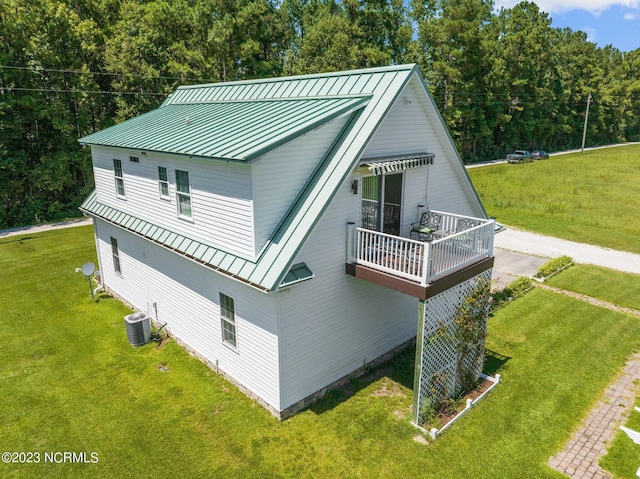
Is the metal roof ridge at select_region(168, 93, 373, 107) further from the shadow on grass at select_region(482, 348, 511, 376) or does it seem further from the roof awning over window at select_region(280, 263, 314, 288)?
the shadow on grass at select_region(482, 348, 511, 376)

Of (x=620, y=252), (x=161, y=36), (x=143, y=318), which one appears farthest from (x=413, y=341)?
(x=161, y=36)

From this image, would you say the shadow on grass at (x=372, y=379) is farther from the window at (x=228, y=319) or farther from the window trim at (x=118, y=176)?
the window trim at (x=118, y=176)

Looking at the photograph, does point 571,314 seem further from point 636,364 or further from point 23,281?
point 23,281

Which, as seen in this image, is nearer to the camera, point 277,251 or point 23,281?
point 277,251

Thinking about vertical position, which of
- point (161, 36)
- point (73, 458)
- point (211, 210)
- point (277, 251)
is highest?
point (161, 36)

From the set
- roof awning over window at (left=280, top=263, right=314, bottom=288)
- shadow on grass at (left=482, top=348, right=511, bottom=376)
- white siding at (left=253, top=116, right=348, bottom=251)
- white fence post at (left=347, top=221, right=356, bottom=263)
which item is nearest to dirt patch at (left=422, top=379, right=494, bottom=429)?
shadow on grass at (left=482, top=348, right=511, bottom=376)

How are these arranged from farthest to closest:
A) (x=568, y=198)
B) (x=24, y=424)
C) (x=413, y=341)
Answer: (x=568, y=198)
(x=413, y=341)
(x=24, y=424)

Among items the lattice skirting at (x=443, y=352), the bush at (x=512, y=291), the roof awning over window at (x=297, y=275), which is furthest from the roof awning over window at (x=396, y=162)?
the bush at (x=512, y=291)
